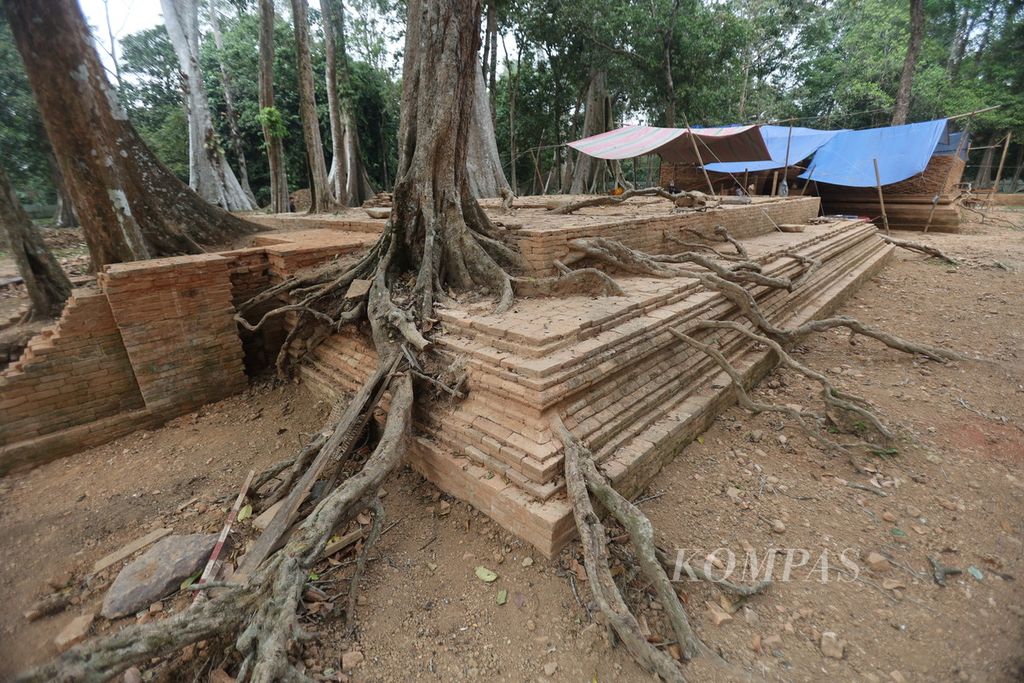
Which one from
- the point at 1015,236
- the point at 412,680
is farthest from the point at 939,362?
the point at 1015,236

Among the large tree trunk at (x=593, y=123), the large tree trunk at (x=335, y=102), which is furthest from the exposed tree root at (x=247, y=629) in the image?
the large tree trunk at (x=593, y=123)

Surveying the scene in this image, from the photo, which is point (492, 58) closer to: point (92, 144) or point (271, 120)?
point (271, 120)

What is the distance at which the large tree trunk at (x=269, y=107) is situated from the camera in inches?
382

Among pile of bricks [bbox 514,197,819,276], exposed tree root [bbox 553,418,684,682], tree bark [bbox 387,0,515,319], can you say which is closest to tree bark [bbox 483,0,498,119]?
pile of bricks [bbox 514,197,819,276]

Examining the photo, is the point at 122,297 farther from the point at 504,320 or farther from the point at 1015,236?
the point at 1015,236

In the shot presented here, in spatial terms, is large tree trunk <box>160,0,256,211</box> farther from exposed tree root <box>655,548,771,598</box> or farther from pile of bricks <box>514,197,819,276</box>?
exposed tree root <box>655,548,771,598</box>

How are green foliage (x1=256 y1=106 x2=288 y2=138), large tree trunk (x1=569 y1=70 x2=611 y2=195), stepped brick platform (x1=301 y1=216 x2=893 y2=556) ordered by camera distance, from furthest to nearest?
large tree trunk (x1=569 y1=70 x2=611 y2=195) < green foliage (x1=256 y1=106 x2=288 y2=138) < stepped brick platform (x1=301 y1=216 x2=893 y2=556)

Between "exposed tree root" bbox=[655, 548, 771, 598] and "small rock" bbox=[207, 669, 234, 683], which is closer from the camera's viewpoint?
"small rock" bbox=[207, 669, 234, 683]

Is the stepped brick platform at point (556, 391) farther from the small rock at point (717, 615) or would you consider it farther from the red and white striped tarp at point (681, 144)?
the red and white striped tarp at point (681, 144)

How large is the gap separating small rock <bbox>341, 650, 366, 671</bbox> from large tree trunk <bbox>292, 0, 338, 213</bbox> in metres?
9.72

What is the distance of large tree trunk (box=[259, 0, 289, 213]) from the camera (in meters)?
9.71

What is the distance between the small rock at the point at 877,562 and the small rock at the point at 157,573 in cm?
389

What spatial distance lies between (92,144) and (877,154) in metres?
17.0

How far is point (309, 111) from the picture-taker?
33.3 ft
